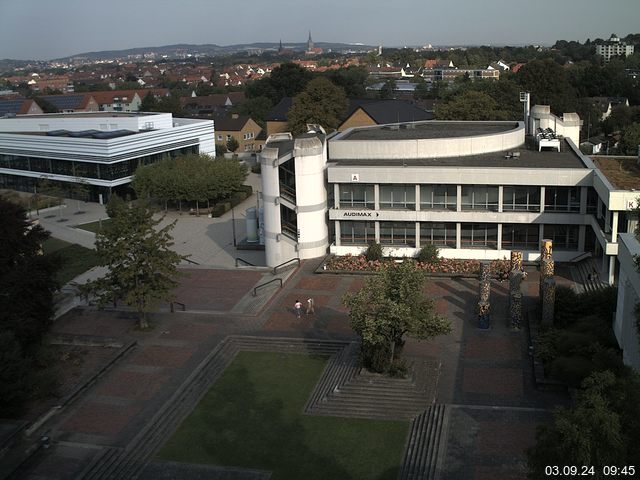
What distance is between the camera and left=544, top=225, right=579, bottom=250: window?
126 ft

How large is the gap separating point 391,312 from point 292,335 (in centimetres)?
756

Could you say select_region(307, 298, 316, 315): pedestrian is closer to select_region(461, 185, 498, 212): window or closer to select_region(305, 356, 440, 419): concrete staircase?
select_region(305, 356, 440, 419): concrete staircase

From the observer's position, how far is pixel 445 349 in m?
28.4

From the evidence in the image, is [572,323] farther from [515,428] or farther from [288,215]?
[288,215]

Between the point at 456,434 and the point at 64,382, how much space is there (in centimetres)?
1464

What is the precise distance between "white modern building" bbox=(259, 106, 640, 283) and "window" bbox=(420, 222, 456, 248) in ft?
0.19

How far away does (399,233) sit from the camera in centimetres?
4097

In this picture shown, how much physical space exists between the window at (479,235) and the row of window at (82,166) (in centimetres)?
3606

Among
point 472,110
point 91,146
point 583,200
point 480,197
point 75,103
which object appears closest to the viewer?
point 583,200

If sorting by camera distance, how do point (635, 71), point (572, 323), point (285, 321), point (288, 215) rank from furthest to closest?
point (635, 71) → point (288, 215) → point (285, 321) → point (572, 323)

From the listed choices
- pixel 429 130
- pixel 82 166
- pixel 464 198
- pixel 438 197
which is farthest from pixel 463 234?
pixel 82 166

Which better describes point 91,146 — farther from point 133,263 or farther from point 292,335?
point 292,335

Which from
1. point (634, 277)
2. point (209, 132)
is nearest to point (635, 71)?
point (209, 132)
